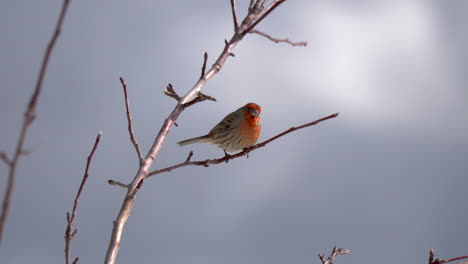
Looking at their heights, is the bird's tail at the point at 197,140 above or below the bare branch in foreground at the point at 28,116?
above

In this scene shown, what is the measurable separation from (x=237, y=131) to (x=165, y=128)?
783cm

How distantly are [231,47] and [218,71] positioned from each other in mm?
230

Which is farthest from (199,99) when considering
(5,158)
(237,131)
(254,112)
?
(254,112)

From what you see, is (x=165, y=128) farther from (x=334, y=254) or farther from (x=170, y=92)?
(x=334, y=254)

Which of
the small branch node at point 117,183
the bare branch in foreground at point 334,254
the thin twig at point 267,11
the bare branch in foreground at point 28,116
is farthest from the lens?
the bare branch in foreground at point 334,254

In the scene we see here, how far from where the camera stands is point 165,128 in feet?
14.1

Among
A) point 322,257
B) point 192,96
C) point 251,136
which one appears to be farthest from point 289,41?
point 251,136

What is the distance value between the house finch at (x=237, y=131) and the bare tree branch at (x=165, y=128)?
7550 millimetres

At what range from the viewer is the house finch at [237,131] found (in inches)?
475

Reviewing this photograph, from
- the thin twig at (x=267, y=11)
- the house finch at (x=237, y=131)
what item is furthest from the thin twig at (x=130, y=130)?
the house finch at (x=237, y=131)

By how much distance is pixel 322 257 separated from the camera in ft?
22.6

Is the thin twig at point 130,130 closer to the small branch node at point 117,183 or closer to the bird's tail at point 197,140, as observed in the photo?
the small branch node at point 117,183

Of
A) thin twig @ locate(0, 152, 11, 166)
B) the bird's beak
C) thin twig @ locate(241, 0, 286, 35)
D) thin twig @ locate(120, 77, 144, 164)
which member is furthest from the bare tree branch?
the bird's beak

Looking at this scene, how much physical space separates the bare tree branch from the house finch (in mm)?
7550
